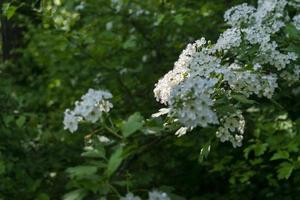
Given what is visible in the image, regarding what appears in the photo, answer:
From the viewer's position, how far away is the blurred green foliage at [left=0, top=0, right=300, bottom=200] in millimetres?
3582

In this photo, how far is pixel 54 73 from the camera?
4910 millimetres

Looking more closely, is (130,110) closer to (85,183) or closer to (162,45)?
(162,45)

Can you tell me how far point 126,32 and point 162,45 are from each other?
0.39 meters

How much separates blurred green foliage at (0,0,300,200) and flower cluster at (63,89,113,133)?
1.47 m

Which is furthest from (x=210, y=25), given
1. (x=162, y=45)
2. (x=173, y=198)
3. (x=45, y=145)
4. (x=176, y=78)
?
(x=173, y=198)

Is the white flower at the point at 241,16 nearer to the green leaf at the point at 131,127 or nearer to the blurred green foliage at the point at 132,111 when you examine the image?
the blurred green foliage at the point at 132,111

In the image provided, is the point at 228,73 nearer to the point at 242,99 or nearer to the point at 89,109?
the point at 242,99

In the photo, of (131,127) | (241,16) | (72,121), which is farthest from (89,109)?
(241,16)

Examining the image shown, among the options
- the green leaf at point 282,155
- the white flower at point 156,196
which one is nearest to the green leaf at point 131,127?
the white flower at point 156,196

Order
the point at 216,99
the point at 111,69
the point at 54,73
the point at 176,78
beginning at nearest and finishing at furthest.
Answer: the point at 216,99
the point at 176,78
the point at 111,69
the point at 54,73

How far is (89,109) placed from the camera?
183cm

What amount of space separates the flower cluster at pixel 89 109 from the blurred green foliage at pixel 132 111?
147 centimetres

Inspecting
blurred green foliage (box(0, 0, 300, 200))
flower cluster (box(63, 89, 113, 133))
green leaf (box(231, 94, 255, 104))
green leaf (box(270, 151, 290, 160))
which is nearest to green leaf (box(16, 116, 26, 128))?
blurred green foliage (box(0, 0, 300, 200))

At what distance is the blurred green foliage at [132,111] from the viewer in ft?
11.8
